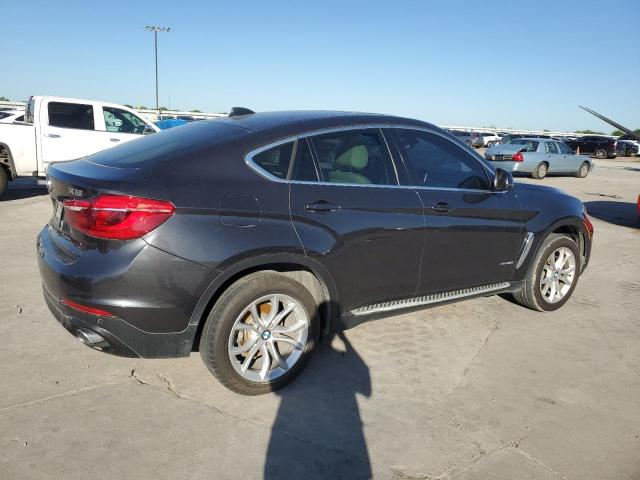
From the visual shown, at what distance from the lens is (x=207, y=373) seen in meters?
3.48

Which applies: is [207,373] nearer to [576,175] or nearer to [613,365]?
[613,365]

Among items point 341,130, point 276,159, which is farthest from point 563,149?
point 276,159

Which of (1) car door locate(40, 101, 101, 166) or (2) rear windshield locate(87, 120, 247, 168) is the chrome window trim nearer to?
(2) rear windshield locate(87, 120, 247, 168)

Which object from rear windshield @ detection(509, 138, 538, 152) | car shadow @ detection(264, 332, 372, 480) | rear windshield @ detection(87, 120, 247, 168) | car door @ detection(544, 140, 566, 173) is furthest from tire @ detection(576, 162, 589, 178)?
rear windshield @ detection(87, 120, 247, 168)

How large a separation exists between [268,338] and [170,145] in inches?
53.1

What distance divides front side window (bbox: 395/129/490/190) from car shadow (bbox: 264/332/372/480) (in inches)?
57.7

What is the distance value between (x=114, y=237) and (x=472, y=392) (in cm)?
241

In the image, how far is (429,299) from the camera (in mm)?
3957

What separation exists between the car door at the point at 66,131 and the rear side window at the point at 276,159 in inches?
314

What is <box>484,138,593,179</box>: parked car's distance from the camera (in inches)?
714

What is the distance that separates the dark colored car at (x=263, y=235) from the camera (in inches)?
110

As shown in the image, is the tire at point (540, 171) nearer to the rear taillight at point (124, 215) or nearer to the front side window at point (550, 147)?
the front side window at point (550, 147)

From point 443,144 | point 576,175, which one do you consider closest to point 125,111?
point 443,144

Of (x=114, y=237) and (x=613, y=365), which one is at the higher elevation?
(x=114, y=237)
